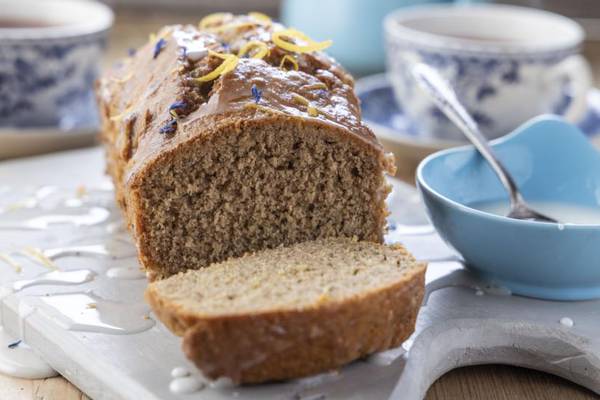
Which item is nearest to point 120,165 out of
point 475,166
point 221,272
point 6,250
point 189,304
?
point 6,250

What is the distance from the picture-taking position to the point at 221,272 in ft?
7.75

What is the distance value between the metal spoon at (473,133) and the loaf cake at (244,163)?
55 centimetres

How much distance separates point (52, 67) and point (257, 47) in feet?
5.13

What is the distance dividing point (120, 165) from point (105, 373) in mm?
894

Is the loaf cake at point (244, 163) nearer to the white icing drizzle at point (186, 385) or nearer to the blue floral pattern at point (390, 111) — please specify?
the white icing drizzle at point (186, 385)

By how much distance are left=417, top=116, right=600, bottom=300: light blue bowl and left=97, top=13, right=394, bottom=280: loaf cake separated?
0.28m

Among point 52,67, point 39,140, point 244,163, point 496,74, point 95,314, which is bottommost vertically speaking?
point 39,140

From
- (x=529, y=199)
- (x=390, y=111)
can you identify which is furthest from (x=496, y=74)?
(x=529, y=199)

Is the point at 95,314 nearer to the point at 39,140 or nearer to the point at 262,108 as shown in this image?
the point at 262,108

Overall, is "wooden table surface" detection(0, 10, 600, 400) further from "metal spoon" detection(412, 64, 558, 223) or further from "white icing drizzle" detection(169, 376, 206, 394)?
"metal spoon" detection(412, 64, 558, 223)

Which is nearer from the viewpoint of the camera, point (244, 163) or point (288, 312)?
point (288, 312)

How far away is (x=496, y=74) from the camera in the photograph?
387 cm

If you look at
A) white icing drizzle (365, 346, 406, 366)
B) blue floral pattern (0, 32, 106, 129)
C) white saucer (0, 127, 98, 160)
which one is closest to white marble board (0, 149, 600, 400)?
white icing drizzle (365, 346, 406, 366)

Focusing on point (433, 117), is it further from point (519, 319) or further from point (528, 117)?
point (519, 319)
